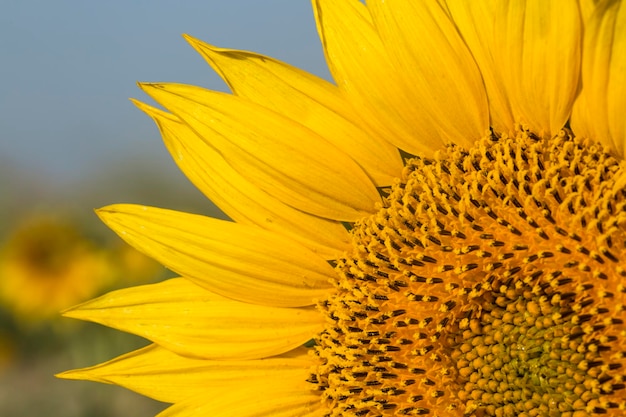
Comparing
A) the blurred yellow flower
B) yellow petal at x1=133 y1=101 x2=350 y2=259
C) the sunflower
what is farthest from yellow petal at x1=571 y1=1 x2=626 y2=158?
the blurred yellow flower

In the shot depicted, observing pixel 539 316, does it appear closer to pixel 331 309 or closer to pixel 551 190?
pixel 551 190

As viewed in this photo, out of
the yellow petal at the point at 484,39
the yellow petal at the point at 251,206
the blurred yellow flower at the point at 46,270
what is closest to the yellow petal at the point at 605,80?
the yellow petal at the point at 484,39

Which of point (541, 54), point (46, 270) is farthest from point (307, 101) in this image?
point (46, 270)

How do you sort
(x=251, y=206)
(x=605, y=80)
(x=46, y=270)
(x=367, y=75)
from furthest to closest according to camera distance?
(x=46, y=270) < (x=251, y=206) < (x=367, y=75) < (x=605, y=80)

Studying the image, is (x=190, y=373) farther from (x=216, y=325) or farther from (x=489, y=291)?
(x=489, y=291)

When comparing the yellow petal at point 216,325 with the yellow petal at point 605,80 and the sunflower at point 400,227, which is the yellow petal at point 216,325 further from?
the yellow petal at point 605,80

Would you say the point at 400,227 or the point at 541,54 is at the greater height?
the point at 541,54

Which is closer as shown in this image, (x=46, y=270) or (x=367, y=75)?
(x=367, y=75)

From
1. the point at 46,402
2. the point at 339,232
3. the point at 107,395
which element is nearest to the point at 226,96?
the point at 339,232
